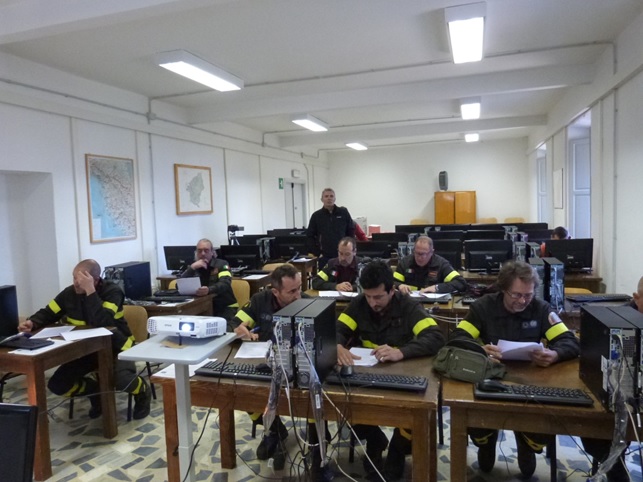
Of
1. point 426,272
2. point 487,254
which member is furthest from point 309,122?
point 426,272

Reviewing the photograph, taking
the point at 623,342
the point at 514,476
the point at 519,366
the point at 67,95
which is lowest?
the point at 514,476

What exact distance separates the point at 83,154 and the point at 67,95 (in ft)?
2.12

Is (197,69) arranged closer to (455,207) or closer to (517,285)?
(517,285)

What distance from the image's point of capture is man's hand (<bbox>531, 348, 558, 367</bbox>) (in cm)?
208

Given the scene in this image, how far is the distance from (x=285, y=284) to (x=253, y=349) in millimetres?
463

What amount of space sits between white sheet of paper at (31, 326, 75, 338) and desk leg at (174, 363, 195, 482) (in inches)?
62.4

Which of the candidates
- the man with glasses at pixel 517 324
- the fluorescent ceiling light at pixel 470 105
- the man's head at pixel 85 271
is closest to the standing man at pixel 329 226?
the fluorescent ceiling light at pixel 470 105

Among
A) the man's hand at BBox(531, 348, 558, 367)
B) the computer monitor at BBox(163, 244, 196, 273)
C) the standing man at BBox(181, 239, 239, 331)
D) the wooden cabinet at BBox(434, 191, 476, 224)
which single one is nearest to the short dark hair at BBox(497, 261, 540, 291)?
the man's hand at BBox(531, 348, 558, 367)

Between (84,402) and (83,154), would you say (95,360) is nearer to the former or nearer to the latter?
(84,402)

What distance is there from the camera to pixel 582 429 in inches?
67.2

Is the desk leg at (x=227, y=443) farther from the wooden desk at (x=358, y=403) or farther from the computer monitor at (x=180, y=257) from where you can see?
the computer monitor at (x=180, y=257)

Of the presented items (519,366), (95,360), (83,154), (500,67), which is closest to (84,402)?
(95,360)

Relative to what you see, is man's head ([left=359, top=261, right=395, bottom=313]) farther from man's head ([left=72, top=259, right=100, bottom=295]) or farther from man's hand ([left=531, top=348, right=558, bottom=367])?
man's head ([left=72, top=259, right=100, bottom=295])

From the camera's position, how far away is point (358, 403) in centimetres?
185
